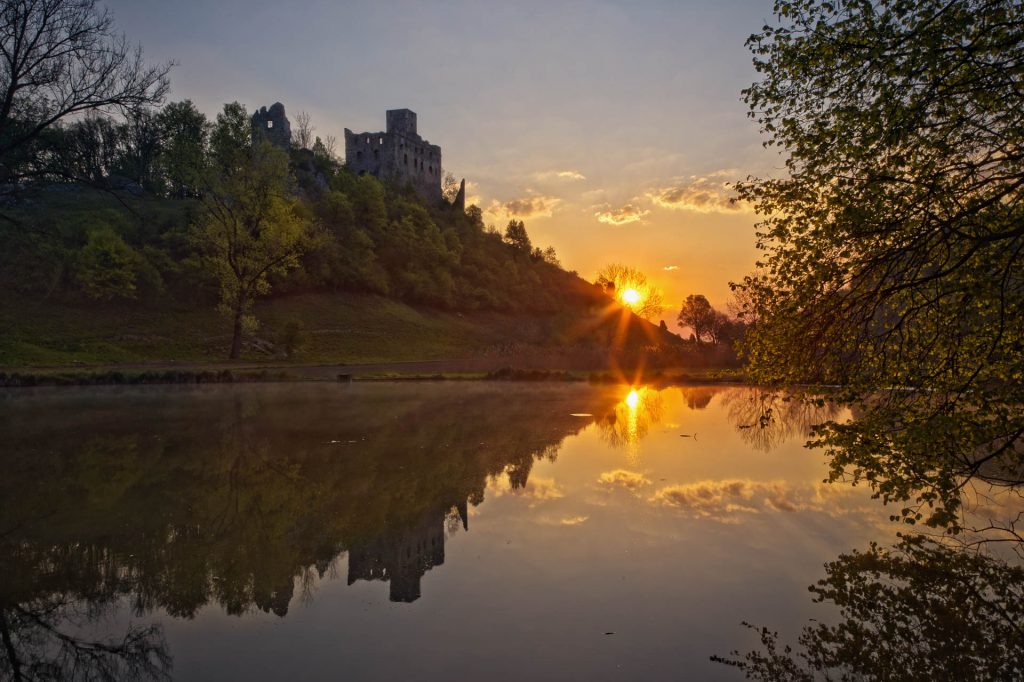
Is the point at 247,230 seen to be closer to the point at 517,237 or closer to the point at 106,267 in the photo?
the point at 106,267

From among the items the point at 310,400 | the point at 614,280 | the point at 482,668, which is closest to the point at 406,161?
the point at 614,280

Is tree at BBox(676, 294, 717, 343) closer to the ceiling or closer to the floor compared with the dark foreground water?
closer to the ceiling

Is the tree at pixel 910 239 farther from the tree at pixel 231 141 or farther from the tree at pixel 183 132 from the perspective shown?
the tree at pixel 183 132

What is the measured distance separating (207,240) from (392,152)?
248ft

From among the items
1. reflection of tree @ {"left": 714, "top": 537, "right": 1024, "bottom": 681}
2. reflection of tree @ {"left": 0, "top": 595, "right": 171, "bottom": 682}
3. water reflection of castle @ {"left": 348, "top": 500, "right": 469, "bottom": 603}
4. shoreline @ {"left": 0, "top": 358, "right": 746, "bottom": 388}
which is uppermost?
shoreline @ {"left": 0, "top": 358, "right": 746, "bottom": 388}

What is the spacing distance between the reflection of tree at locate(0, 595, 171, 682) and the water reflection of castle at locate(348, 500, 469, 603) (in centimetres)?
240

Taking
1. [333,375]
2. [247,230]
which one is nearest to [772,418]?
[333,375]

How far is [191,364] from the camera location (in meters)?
49.1

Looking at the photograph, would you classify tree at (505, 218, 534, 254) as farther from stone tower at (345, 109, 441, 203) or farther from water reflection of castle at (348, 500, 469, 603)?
water reflection of castle at (348, 500, 469, 603)

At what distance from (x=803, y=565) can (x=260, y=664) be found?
7.01 m

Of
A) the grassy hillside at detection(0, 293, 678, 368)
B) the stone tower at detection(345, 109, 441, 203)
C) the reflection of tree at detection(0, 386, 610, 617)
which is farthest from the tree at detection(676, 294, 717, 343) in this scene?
the reflection of tree at detection(0, 386, 610, 617)

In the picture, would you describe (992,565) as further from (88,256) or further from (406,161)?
(406,161)

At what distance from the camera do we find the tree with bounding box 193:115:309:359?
5541cm

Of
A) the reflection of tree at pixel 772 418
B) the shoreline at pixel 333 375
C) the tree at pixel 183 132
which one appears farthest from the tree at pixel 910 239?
the tree at pixel 183 132
